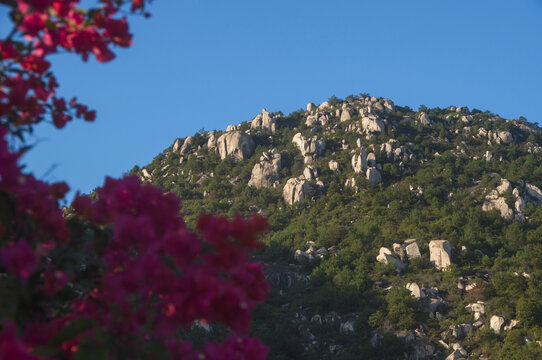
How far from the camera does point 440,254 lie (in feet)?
94.6

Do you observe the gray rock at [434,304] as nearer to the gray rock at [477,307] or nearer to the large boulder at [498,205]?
the gray rock at [477,307]

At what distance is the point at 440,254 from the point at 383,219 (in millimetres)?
7303

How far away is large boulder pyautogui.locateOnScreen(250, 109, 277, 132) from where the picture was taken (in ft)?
190

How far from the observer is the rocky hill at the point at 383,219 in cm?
2230

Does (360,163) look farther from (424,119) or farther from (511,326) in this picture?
(511,326)

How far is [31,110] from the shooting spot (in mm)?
2217

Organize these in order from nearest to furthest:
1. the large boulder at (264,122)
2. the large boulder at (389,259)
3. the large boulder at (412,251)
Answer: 1. the large boulder at (389,259)
2. the large boulder at (412,251)
3. the large boulder at (264,122)

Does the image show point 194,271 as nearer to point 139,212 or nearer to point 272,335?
point 139,212

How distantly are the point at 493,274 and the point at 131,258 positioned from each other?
2791cm

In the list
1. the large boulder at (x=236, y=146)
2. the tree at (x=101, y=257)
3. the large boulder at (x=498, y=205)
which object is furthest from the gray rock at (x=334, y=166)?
the tree at (x=101, y=257)

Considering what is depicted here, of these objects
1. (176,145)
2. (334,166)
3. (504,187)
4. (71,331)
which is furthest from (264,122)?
(71,331)

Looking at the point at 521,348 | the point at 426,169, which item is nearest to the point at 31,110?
the point at 521,348

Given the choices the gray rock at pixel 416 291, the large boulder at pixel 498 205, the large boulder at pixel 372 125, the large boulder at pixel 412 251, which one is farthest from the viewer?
the large boulder at pixel 372 125

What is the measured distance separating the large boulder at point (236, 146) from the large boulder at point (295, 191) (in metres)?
10.8
